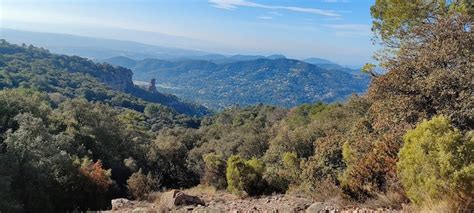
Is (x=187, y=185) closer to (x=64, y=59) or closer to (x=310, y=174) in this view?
(x=310, y=174)

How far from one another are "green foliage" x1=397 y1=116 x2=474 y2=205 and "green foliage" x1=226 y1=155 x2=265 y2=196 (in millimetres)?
8686

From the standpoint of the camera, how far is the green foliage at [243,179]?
14695mm

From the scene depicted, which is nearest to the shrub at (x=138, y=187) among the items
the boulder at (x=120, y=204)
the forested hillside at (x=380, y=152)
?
the forested hillside at (x=380, y=152)

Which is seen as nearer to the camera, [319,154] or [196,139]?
[319,154]

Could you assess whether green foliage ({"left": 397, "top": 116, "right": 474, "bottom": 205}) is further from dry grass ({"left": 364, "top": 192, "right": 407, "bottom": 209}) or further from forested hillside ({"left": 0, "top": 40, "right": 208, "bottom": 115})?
forested hillside ({"left": 0, "top": 40, "right": 208, "bottom": 115})

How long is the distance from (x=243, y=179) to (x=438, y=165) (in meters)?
9.48

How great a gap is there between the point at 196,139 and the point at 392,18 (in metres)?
30.1

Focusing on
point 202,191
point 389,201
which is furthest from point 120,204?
point 202,191

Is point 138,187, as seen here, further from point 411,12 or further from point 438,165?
point 438,165

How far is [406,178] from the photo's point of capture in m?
6.30

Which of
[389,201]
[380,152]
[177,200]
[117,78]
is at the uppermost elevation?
[380,152]

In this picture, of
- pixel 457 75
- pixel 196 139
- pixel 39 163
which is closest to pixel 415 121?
pixel 457 75

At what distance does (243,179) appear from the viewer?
14.8m

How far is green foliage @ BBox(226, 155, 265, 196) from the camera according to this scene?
14695 millimetres
